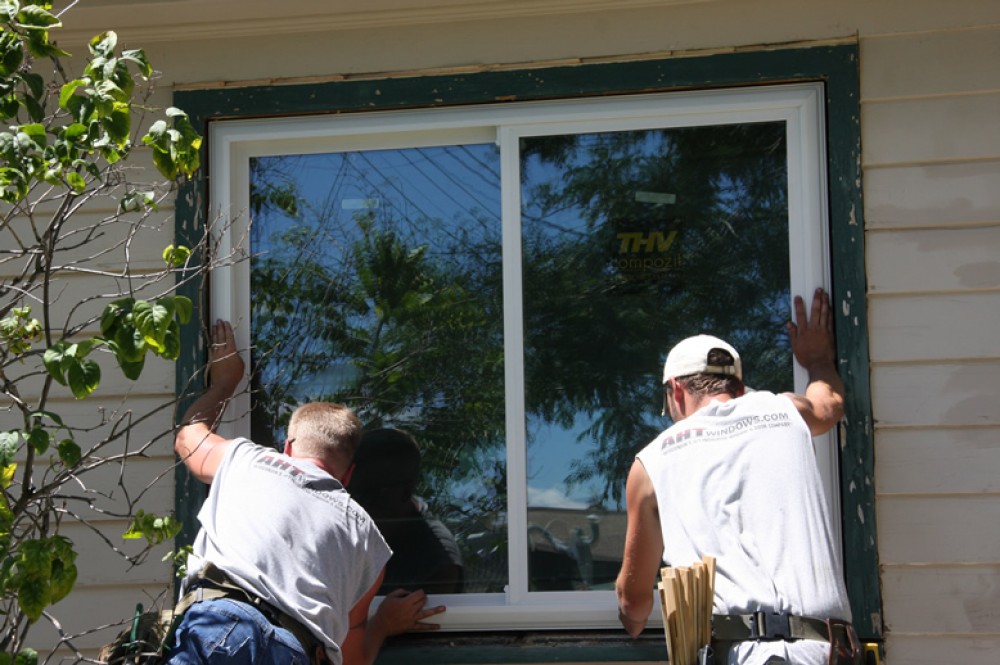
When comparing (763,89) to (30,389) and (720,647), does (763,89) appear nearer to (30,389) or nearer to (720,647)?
(720,647)

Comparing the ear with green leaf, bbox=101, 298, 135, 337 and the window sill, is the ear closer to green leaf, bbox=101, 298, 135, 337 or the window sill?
the window sill

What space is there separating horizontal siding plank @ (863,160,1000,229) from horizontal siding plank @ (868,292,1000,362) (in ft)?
0.52

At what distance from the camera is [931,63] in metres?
3.98

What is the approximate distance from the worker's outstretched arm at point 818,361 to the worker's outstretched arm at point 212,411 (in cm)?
180

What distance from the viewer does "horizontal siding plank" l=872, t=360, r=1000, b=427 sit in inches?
151

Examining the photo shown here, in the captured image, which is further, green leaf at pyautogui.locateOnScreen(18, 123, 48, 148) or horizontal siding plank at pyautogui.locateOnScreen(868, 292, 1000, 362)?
horizontal siding plank at pyautogui.locateOnScreen(868, 292, 1000, 362)

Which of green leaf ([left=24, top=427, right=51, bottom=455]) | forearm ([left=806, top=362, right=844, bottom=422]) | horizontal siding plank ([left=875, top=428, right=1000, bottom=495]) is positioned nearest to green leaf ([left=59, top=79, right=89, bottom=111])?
green leaf ([left=24, top=427, right=51, bottom=455])

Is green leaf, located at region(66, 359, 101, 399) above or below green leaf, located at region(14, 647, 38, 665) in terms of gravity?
above

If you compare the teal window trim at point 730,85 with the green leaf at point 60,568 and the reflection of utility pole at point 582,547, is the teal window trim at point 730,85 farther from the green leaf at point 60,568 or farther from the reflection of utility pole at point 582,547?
the green leaf at point 60,568

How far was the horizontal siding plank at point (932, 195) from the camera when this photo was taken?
154 inches

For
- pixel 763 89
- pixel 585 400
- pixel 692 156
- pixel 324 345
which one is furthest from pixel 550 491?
pixel 763 89

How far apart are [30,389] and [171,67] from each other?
1265 mm

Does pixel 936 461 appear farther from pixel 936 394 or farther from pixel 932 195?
pixel 932 195

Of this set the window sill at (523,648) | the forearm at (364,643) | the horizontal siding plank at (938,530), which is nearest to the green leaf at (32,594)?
the forearm at (364,643)
